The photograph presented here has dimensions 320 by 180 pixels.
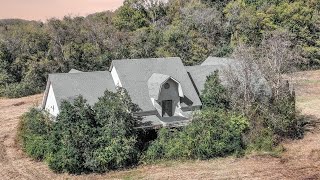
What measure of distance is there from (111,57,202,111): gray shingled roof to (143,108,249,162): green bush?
301 centimetres

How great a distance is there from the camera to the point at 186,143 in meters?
30.0

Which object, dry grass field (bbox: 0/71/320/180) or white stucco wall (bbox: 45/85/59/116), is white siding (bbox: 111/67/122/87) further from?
dry grass field (bbox: 0/71/320/180)

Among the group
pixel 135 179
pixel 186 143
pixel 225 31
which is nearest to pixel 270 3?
pixel 225 31

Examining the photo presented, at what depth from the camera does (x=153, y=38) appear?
6062 cm

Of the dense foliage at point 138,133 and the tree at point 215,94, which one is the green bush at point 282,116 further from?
the tree at point 215,94

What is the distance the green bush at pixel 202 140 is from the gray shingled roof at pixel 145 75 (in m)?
3.01

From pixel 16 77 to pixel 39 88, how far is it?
4642 mm

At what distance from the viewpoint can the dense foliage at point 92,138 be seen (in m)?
27.5

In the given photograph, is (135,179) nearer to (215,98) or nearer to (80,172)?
(80,172)

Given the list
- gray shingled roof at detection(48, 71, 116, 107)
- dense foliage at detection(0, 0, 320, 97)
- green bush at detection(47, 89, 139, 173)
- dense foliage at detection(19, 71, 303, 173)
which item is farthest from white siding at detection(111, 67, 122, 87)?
dense foliage at detection(0, 0, 320, 97)

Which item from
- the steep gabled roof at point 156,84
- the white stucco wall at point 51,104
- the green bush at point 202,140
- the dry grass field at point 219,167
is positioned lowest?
the dry grass field at point 219,167

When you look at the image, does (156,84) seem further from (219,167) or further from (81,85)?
(219,167)

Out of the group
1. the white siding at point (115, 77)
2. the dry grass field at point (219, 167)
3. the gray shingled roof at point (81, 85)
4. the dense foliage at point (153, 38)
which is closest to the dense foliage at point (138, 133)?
the dry grass field at point (219, 167)

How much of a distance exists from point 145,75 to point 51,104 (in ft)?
25.5
